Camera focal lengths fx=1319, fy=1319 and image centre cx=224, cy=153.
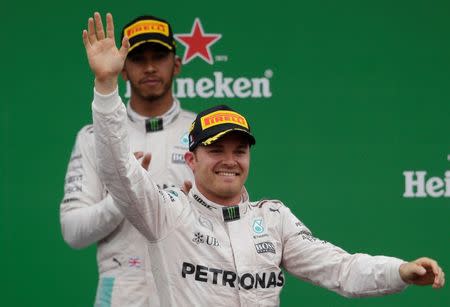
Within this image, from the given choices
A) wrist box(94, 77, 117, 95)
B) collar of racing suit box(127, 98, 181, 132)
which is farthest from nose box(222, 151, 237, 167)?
collar of racing suit box(127, 98, 181, 132)

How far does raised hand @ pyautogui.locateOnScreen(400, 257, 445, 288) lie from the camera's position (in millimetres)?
3373

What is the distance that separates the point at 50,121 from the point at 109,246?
97cm

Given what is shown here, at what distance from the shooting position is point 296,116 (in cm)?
509

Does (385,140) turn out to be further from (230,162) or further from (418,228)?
(230,162)

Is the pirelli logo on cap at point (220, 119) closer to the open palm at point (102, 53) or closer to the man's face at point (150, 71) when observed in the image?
the open palm at point (102, 53)

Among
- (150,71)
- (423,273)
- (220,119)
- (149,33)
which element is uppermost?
(149,33)

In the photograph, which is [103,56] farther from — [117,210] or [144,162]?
[117,210]

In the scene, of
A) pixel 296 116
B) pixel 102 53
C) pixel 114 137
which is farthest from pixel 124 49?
pixel 296 116

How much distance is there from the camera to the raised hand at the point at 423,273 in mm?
3373

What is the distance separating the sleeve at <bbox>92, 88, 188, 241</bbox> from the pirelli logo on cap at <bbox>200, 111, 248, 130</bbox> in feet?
0.76

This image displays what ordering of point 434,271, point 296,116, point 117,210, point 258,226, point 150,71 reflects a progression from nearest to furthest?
point 434,271 < point 258,226 < point 117,210 < point 150,71 < point 296,116

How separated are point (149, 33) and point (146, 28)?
0.03 m

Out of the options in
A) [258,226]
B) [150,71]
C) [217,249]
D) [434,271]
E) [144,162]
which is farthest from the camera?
[150,71]

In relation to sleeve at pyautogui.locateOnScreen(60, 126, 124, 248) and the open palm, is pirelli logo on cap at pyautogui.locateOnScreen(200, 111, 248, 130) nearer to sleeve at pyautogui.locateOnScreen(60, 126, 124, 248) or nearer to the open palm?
the open palm
